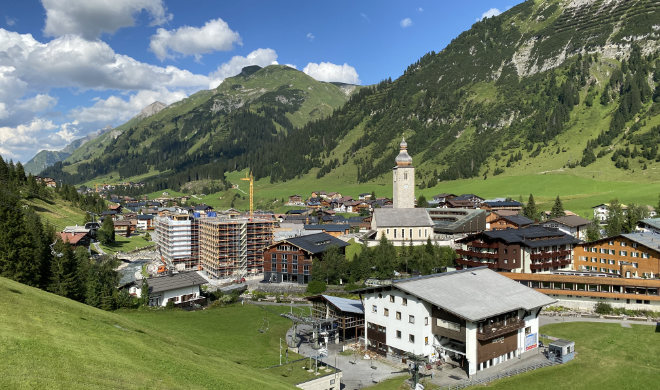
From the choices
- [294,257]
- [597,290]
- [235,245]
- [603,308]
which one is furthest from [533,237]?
[235,245]

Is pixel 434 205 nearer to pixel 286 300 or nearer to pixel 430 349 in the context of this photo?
pixel 286 300

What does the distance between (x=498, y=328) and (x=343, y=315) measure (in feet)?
67.9

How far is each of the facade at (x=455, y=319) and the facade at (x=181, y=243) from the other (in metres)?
96.5

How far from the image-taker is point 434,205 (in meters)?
197

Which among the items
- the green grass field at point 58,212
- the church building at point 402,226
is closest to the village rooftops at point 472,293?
the church building at point 402,226

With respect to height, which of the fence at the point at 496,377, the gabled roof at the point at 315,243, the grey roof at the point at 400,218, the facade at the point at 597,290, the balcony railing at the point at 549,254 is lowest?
the fence at the point at 496,377

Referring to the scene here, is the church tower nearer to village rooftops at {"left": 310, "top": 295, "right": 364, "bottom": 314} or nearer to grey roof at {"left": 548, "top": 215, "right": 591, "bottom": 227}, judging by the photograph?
grey roof at {"left": 548, "top": 215, "right": 591, "bottom": 227}

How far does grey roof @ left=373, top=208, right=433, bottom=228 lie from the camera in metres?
128

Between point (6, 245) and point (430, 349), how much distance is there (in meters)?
57.5

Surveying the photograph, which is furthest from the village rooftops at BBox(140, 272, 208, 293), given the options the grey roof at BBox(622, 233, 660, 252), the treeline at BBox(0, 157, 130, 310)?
the grey roof at BBox(622, 233, 660, 252)

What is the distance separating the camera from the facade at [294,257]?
108 m

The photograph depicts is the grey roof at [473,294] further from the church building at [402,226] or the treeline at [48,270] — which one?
the church building at [402,226]

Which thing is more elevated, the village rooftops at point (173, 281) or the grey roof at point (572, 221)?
the grey roof at point (572, 221)

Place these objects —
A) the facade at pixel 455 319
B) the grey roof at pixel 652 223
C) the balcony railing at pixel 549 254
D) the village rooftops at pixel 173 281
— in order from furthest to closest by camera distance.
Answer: the grey roof at pixel 652 223
the balcony railing at pixel 549 254
the village rooftops at pixel 173 281
the facade at pixel 455 319
